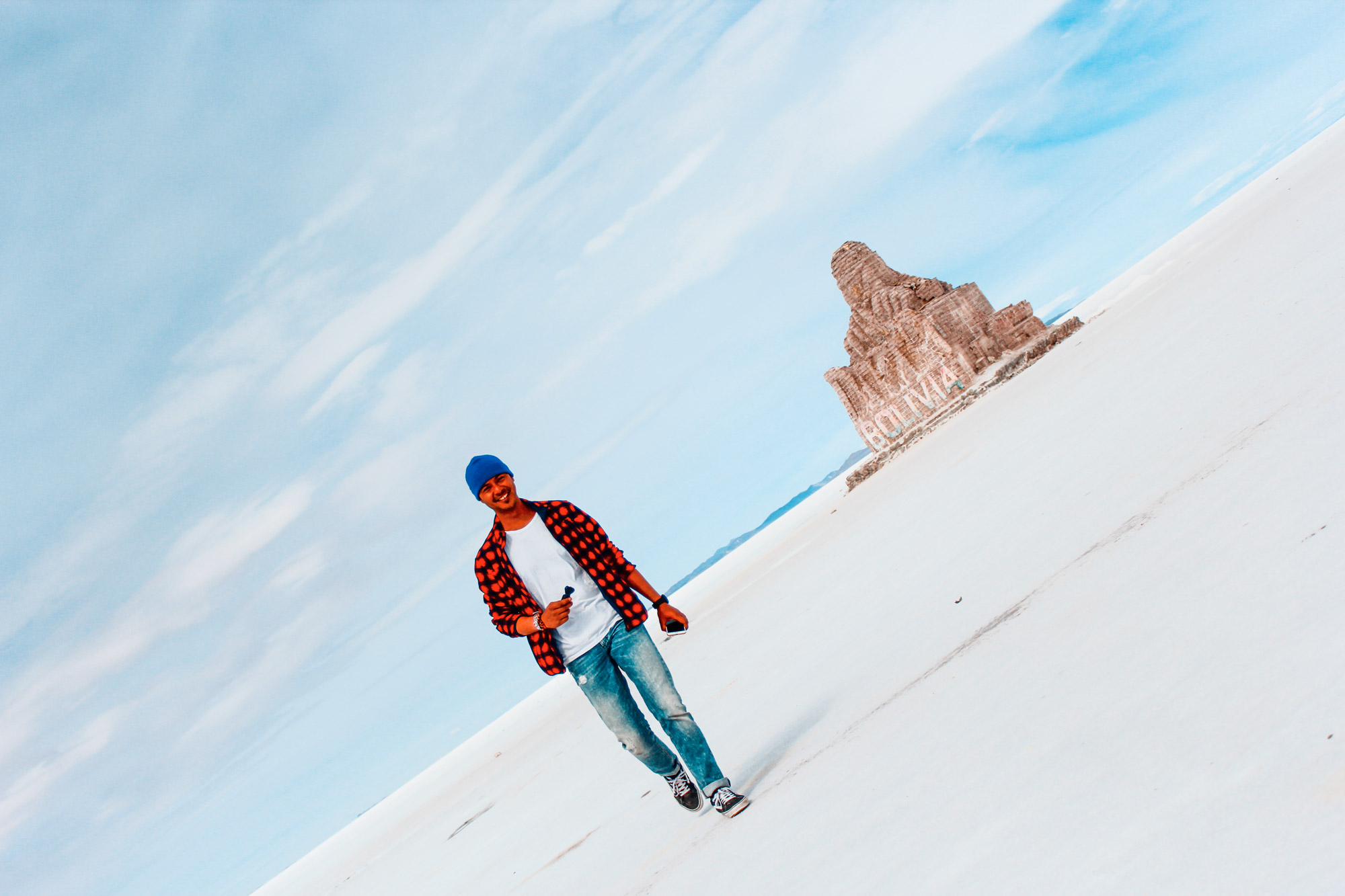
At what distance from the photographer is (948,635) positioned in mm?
4117

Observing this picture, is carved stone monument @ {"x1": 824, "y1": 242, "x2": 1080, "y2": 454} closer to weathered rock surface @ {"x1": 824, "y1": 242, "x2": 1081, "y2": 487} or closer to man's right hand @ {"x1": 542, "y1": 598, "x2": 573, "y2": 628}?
weathered rock surface @ {"x1": 824, "y1": 242, "x2": 1081, "y2": 487}

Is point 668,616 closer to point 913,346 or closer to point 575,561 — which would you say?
point 575,561

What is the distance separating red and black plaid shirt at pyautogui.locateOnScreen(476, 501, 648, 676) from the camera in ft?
12.6

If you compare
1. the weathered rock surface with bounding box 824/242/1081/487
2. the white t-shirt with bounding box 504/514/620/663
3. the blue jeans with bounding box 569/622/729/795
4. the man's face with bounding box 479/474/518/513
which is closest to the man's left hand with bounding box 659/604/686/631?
the blue jeans with bounding box 569/622/729/795

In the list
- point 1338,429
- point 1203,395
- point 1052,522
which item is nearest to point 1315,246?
point 1203,395

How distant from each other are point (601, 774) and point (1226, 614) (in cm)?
586

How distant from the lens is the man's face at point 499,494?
3.85 meters

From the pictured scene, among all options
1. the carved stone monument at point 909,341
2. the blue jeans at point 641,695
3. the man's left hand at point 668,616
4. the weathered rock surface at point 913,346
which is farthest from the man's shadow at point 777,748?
the carved stone monument at point 909,341

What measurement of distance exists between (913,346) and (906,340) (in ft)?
1.33

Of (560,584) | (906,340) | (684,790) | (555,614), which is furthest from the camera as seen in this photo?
(906,340)

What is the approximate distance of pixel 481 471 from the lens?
12.7 ft

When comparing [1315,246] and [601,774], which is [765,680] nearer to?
[601,774]

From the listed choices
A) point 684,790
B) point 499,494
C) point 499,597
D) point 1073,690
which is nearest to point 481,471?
point 499,494

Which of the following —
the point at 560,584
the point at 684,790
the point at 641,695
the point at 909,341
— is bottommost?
the point at 684,790
